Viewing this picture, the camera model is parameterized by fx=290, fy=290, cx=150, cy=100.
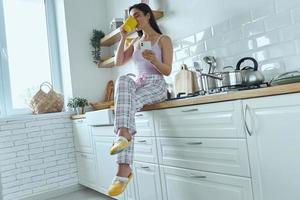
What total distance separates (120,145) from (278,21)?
1237 millimetres

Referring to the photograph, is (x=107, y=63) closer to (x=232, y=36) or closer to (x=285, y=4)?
(x=232, y=36)

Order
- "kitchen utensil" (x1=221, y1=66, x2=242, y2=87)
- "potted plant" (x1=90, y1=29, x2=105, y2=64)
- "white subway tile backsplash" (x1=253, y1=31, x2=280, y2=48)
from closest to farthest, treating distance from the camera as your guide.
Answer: "kitchen utensil" (x1=221, y1=66, x2=242, y2=87)
"white subway tile backsplash" (x1=253, y1=31, x2=280, y2=48)
"potted plant" (x1=90, y1=29, x2=105, y2=64)

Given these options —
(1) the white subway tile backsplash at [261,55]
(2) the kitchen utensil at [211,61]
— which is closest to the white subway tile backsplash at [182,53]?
(2) the kitchen utensil at [211,61]

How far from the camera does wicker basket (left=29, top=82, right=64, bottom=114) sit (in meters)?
3.06

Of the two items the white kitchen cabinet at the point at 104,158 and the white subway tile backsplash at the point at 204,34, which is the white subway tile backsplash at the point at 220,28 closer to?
the white subway tile backsplash at the point at 204,34

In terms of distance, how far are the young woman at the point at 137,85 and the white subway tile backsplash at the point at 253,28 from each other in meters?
0.54

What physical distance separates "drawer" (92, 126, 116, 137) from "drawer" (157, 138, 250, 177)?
1.99 ft

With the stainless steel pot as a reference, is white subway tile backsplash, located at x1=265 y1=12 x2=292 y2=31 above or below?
above

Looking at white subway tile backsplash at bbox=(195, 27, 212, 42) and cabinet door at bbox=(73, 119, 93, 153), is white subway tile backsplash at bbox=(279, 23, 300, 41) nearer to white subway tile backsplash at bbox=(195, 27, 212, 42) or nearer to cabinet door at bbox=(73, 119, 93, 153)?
white subway tile backsplash at bbox=(195, 27, 212, 42)

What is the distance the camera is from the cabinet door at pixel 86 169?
281 centimetres

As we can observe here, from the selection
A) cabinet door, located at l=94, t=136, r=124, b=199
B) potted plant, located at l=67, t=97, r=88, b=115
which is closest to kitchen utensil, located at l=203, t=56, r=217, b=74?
cabinet door, located at l=94, t=136, r=124, b=199

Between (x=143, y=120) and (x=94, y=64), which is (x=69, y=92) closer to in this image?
(x=94, y=64)

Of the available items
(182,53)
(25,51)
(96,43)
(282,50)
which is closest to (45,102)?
(25,51)

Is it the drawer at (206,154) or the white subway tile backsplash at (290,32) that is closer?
the drawer at (206,154)
